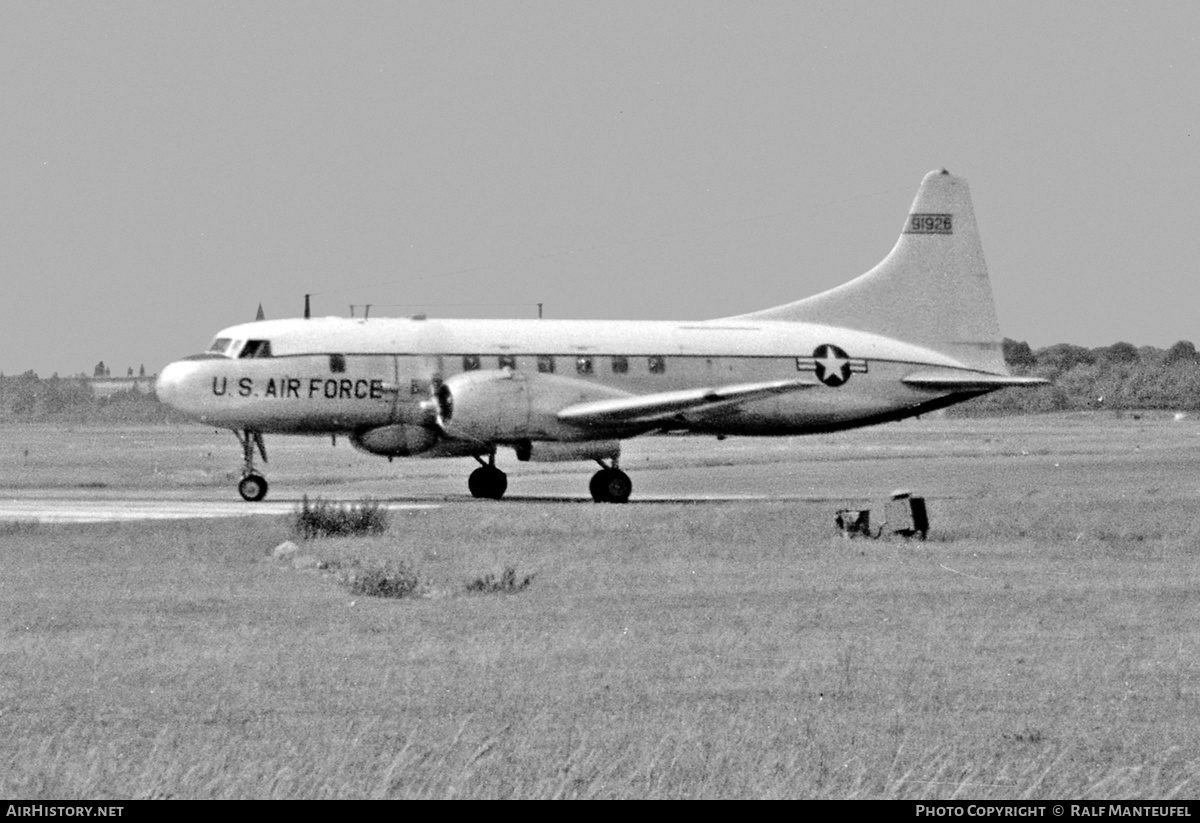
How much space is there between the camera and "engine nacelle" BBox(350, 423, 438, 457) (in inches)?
1608

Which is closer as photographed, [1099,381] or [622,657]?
[622,657]

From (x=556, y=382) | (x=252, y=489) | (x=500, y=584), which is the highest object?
(x=556, y=382)

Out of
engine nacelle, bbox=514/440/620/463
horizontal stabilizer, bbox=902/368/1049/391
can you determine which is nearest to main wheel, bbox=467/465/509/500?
engine nacelle, bbox=514/440/620/463

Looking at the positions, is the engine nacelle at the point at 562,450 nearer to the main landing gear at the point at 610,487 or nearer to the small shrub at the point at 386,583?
the main landing gear at the point at 610,487

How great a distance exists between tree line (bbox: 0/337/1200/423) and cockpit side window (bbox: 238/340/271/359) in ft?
213

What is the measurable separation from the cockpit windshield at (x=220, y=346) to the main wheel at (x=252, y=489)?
8.95 ft

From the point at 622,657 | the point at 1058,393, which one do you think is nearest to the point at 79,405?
the point at 1058,393

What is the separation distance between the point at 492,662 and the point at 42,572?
1031 centimetres

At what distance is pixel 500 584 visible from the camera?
23.2m

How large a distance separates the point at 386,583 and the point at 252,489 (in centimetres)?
1893

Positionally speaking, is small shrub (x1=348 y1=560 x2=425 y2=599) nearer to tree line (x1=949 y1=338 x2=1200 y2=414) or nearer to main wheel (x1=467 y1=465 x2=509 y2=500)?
main wheel (x1=467 y1=465 x2=509 y2=500)

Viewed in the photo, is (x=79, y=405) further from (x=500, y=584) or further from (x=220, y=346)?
(x=500, y=584)

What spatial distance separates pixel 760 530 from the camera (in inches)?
1217
